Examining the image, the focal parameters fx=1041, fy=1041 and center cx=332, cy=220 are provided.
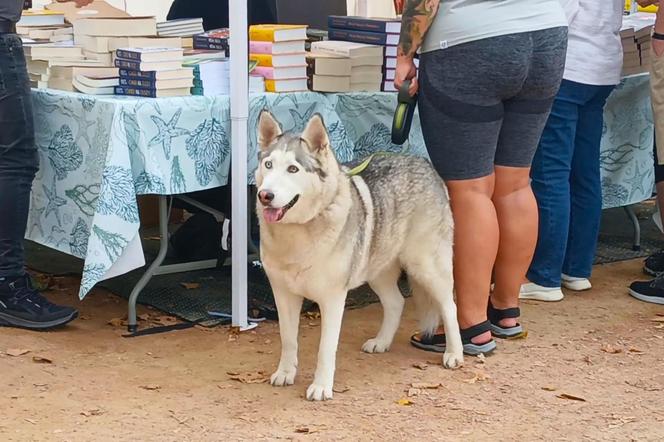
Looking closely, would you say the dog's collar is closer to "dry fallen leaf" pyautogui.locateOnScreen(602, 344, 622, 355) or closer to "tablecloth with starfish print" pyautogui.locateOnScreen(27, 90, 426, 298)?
"tablecloth with starfish print" pyautogui.locateOnScreen(27, 90, 426, 298)

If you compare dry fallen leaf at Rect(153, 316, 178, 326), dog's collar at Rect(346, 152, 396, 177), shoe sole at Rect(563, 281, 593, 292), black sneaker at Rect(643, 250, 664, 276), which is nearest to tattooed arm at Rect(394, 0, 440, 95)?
dog's collar at Rect(346, 152, 396, 177)

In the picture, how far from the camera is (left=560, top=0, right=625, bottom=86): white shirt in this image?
447 cm

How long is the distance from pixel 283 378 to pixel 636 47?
260cm

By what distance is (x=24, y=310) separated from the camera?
4.14 meters

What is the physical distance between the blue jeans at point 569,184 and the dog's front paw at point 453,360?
997 mm

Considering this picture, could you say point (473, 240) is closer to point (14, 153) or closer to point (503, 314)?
point (503, 314)

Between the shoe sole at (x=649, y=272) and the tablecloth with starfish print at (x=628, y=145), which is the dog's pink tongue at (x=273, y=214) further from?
the shoe sole at (x=649, y=272)

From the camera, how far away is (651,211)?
21.9ft

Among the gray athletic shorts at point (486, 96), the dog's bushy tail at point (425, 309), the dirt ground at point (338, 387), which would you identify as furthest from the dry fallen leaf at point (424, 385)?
the gray athletic shorts at point (486, 96)

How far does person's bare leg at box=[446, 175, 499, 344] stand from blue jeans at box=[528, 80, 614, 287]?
29.4 inches

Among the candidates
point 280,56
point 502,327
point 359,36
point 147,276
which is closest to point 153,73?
point 280,56

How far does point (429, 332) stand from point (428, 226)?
1.61ft

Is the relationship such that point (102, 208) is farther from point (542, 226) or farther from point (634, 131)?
point (634, 131)

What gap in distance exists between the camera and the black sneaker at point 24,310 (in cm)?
413
